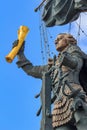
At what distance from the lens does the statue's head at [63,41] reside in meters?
5.52

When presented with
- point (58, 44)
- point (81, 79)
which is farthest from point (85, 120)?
point (58, 44)

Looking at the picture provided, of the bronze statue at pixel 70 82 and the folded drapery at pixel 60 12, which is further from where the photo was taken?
the folded drapery at pixel 60 12

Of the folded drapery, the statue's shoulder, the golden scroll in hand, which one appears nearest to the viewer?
the golden scroll in hand

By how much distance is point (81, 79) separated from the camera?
5379 millimetres

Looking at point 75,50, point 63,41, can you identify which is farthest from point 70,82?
point 63,41

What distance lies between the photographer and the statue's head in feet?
18.1

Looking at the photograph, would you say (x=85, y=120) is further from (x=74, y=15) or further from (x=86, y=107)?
(x=74, y=15)

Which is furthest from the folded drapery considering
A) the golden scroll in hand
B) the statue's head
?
the golden scroll in hand

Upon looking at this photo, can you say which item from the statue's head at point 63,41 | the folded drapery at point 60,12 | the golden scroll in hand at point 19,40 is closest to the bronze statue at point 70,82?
the statue's head at point 63,41

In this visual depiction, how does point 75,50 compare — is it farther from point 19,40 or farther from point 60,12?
point 19,40

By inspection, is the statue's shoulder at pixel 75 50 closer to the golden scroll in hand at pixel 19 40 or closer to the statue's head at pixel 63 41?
the statue's head at pixel 63 41

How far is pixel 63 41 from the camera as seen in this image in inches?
219

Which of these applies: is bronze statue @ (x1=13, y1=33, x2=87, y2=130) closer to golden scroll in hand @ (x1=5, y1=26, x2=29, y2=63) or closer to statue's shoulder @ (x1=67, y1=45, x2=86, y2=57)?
statue's shoulder @ (x1=67, y1=45, x2=86, y2=57)

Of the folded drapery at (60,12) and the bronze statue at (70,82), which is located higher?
the folded drapery at (60,12)
